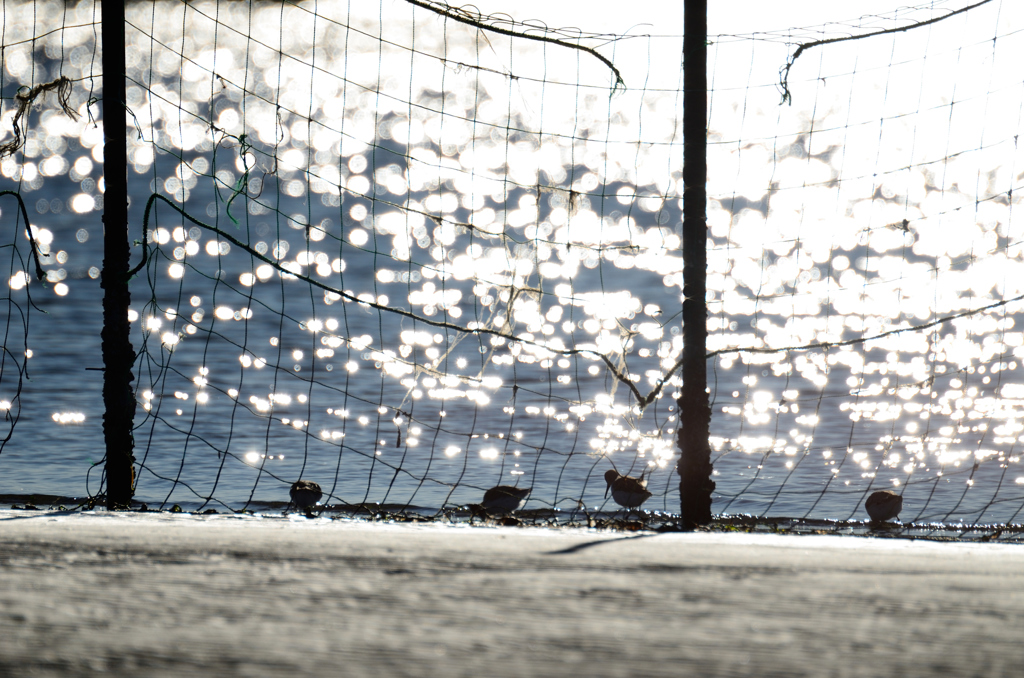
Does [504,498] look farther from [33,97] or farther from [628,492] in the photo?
[33,97]

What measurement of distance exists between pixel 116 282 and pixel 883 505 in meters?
5.52

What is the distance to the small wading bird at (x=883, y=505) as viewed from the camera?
280 inches

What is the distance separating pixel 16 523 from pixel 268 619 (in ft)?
5.21

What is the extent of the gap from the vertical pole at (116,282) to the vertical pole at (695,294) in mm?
2985

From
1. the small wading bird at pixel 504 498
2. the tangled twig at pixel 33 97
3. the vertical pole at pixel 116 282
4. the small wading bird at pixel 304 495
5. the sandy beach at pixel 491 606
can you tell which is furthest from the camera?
the small wading bird at pixel 504 498

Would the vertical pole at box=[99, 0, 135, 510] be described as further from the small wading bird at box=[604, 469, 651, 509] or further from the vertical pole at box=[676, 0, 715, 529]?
the small wading bird at box=[604, 469, 651, 509]

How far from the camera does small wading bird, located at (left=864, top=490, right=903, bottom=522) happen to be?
7.10 m

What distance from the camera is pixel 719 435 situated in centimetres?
1194

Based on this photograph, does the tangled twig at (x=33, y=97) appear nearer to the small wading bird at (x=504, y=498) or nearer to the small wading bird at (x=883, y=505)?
the small wading bird at (x=504, y=498)

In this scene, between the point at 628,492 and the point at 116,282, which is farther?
the point at 628,492

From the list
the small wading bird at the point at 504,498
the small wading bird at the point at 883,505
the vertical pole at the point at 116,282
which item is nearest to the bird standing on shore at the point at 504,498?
the small wading bird at the point at 504,498

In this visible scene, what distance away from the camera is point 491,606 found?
1987mm

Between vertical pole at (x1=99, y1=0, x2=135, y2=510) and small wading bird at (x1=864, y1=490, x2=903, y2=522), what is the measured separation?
5.18 m

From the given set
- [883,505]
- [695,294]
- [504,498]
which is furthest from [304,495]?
[883,505]
